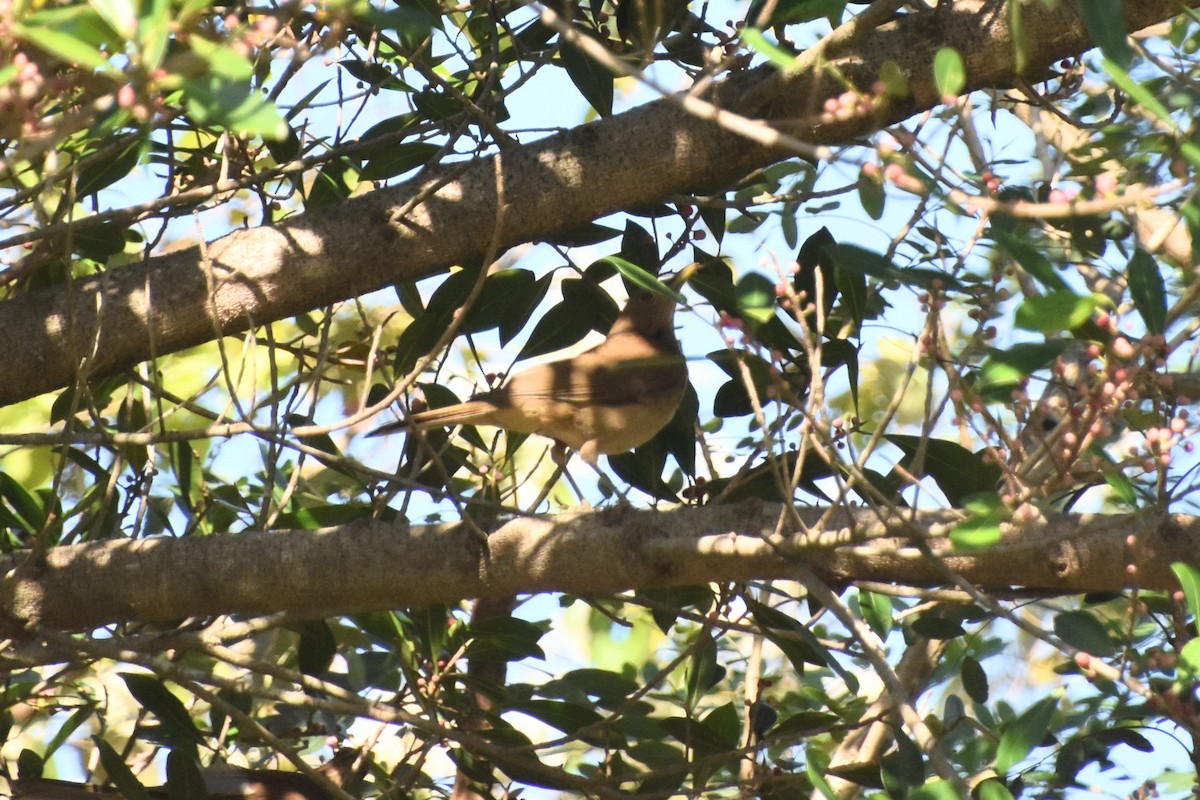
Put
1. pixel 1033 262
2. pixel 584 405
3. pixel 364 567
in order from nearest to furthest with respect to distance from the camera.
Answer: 1. pixel 1033 262
2. pixel 364 567
3. pixel 584 405

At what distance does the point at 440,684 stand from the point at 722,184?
1.78m

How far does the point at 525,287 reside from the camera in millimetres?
4059

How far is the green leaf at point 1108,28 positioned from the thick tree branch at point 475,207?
4.77ft

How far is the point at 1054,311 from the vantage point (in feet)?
6.32

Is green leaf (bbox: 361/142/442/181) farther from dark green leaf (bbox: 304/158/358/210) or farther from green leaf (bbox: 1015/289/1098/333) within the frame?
green leaf (bbox: 1015/289/1098/333)

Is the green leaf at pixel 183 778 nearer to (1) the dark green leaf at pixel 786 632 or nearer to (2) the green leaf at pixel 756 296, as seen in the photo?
(1) the dark green leaf at pixel 786 632

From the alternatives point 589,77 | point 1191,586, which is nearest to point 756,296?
point 1191,586

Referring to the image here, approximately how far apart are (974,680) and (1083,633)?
53.7 inches

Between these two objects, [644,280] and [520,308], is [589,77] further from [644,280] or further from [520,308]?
[644,280]

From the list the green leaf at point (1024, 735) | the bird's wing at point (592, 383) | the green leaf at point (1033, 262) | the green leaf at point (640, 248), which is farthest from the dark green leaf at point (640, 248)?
the green leaf at point (1033, 262)

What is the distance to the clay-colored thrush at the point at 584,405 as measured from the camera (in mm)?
4398

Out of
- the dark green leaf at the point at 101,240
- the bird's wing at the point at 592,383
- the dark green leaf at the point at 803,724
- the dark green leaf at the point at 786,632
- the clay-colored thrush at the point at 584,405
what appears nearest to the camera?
the dark green leaf at the point at 786,632

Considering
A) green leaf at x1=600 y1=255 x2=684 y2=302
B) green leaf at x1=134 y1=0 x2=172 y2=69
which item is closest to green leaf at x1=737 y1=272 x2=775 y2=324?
green leaf at x1=600 y1=255 x2=684 y2=302

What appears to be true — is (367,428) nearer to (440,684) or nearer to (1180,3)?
(440,684)
